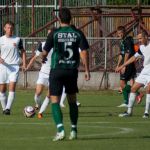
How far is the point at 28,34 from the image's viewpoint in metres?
41.4

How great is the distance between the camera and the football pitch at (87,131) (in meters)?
14.9

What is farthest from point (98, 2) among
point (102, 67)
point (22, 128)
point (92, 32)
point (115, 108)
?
point (22, 128)

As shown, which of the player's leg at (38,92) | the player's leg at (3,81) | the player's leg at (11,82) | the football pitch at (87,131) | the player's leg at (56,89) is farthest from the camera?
the player's leg at (38,92)

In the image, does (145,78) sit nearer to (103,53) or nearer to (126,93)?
(126,93)

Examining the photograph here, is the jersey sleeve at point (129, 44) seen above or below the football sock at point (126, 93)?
above

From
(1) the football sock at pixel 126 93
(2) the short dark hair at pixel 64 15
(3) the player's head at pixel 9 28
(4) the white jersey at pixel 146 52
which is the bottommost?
(1) the football sock at pixel 126 93

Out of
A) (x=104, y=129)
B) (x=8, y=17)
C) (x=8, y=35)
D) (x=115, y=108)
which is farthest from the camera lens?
(x=8, y=17)

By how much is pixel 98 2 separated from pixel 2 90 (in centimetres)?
1870

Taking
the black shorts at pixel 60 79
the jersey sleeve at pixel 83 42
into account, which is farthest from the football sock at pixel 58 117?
the jersey sleeve at pixel 83 42

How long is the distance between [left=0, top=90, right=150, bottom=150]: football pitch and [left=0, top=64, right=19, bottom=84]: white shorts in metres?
0.94

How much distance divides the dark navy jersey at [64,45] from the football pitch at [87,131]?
4.61 feet

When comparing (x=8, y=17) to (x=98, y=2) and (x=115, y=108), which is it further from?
(x=115, y=108)

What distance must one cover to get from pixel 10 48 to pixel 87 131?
226 inches

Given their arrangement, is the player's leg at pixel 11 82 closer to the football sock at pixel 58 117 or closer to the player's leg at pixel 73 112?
the player's leg at pixel 73 112
